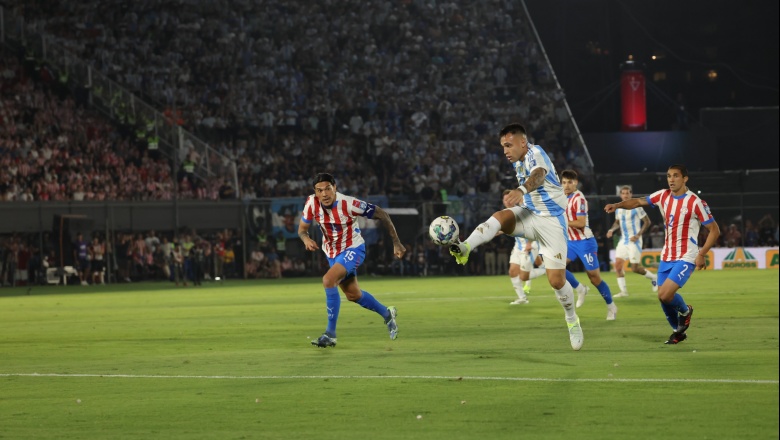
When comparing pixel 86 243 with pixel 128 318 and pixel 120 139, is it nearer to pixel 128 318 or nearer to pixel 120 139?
pixel 120 139

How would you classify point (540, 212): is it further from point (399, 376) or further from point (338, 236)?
point (338, 236)

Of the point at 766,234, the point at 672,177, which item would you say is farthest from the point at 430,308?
the point at 766,234

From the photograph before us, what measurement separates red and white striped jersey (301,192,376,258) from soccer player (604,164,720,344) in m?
A: 3.52

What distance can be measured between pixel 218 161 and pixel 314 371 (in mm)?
33269

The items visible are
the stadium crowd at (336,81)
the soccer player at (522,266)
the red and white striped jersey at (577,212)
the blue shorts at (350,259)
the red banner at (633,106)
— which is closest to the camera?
the blue shorts at (350,259)

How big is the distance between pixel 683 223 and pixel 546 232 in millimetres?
2737

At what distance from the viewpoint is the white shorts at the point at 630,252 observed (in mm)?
26469

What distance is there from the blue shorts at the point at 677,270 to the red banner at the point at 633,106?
156 ft

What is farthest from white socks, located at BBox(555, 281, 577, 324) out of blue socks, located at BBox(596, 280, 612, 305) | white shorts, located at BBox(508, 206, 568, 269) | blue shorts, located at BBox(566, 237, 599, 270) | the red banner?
the red banner

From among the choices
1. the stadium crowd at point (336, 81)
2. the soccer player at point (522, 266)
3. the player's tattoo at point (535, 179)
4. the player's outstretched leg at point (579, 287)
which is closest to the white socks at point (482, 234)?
the player's tattoo at point (535, 179)

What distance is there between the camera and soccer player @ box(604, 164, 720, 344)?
15.1 m

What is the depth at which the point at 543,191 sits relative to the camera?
1359 centimetres

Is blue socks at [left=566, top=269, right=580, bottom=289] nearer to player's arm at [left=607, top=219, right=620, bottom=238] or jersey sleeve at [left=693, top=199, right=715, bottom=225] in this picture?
player's arm at [left=607, top=219, right=620, bottom=238]

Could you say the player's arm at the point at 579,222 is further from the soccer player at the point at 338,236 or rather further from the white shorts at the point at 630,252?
the white shorts at the point at 630,252
